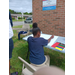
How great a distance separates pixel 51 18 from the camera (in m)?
4.03

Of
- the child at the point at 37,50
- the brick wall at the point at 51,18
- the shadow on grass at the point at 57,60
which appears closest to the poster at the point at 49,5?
the brick wall at the point at 51,18

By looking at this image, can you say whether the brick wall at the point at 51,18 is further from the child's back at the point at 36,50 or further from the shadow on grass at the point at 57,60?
the child's back at the point at 36,50

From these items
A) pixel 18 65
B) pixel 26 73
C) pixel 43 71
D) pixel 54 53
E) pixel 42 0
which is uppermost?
pixel 42 0

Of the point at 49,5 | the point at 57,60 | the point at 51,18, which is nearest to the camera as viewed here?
the point at 57,60

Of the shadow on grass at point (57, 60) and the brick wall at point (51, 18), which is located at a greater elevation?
the brick wall at point (51, 18)

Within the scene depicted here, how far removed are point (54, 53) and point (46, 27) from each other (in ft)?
6.05

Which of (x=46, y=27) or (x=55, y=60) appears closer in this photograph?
(x=55, y=60)

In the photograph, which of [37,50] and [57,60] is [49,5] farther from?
[37,50]

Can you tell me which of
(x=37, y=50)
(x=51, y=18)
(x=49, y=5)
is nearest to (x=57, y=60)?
(x=37, y=50)

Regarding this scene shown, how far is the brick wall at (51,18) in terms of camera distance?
366 centimetres

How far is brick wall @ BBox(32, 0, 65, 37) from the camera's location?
144 inches
